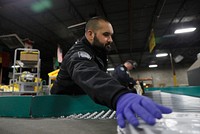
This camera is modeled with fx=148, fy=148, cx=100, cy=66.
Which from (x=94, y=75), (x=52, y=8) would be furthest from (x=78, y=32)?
(x=94, y=75)

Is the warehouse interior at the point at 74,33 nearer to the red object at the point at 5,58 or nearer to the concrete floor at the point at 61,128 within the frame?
the red object at the point at 5,58

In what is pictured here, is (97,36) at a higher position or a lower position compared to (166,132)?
higher

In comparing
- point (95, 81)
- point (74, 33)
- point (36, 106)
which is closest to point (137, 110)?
point (95, 81)

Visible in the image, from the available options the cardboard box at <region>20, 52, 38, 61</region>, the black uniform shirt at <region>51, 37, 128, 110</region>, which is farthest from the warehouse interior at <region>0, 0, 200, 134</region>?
Result: the black uniform shirt at <region>51, 37, 128, 110</region>

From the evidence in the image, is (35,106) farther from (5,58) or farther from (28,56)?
(5,58)

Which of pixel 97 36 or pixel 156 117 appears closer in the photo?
pixel 156 117

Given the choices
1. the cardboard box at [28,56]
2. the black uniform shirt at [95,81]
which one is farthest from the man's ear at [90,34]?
the cardboard box at [28,56]

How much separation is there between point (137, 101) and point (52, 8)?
5.55 meters

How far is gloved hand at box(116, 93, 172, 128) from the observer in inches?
15.3

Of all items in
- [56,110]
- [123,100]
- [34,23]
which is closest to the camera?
[123,100]

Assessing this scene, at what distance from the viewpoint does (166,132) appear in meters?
0.37

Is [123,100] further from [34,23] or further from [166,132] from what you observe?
[34,23]

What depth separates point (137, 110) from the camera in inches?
16.3

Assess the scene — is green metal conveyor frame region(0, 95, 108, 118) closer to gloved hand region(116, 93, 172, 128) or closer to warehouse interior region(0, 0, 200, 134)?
warehouse interior region(0, 0, 200, 134)
